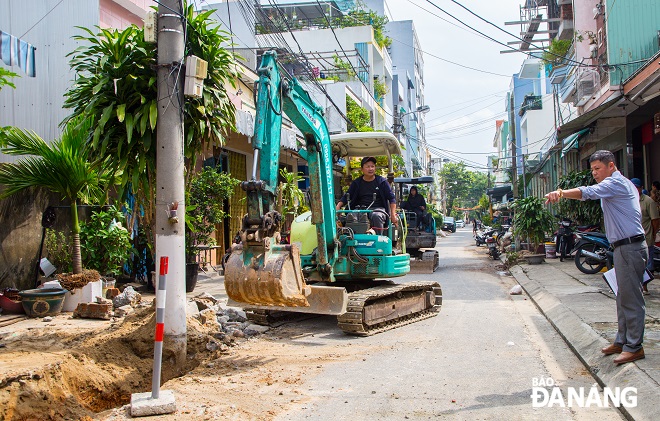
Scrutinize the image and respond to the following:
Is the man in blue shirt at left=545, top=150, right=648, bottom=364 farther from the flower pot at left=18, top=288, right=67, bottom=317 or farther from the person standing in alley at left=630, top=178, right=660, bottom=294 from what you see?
the person standing in alley at left=630, top=178, right=660, bottom=294

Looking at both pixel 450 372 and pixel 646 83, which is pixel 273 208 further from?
pixel 646 83

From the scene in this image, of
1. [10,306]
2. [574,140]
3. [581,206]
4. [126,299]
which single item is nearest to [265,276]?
[126,299]

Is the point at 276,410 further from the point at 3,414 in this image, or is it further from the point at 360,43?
the point at 360,43

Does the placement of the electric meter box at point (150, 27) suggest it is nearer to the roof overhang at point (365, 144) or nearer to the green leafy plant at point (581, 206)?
the roof overhang at point (365, 144)

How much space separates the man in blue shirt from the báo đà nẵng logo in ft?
1.63

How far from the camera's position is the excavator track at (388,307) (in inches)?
292

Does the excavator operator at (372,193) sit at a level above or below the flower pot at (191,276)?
above

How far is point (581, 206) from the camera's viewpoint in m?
17.2

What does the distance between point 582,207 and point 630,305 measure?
1268cm

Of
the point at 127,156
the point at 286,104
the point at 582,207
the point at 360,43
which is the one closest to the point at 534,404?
the point at 286,104

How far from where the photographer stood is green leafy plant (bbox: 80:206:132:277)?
9.77 meters

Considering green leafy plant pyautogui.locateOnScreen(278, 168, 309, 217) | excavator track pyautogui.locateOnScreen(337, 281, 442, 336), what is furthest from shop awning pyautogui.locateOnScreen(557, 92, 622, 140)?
excavator track pyautogui.locateOnScreen(337, 281, 442, 336)

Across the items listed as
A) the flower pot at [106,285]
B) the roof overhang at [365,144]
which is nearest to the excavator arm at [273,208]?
the roof overhang at [365,144]

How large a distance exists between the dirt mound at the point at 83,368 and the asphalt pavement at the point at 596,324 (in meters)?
3.97
